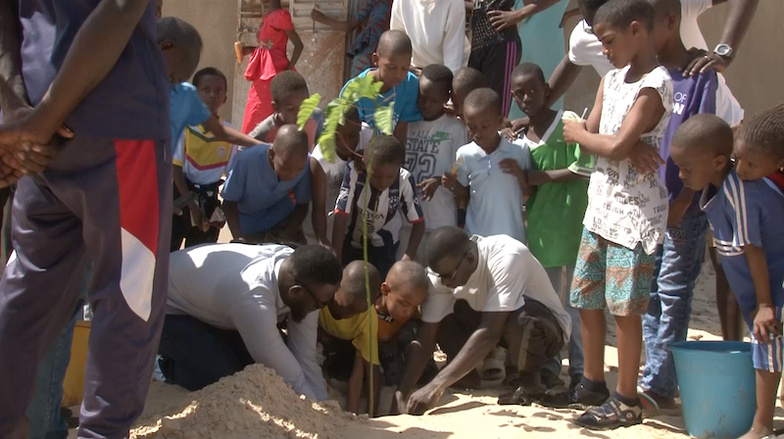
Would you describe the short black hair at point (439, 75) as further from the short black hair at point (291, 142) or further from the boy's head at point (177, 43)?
the boy's head at point (177, 43)

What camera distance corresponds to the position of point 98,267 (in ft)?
7.39

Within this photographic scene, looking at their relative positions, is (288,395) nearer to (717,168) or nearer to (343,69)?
(717,168)

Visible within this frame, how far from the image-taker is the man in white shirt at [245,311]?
3.58m

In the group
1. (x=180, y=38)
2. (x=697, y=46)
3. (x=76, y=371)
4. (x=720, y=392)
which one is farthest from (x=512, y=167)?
(x=76, y=371)

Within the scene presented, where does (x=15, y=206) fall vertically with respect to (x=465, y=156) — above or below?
below

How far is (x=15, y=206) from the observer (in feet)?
7.88

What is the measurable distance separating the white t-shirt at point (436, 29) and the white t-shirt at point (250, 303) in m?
1.97

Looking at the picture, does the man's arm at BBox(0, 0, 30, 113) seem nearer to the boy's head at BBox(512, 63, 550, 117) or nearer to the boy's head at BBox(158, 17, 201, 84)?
the boy's head at BBox(158, 17, 201, 84)

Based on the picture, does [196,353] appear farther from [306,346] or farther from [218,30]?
[218,30]

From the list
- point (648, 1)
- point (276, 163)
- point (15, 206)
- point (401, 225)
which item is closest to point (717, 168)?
point (648, 1)

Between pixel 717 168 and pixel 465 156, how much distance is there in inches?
57.9

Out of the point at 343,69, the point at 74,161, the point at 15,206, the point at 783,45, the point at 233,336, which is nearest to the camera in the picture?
the point at 74,161

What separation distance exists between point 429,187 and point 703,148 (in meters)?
1.58

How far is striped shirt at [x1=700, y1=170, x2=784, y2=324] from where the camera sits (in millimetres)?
3299
